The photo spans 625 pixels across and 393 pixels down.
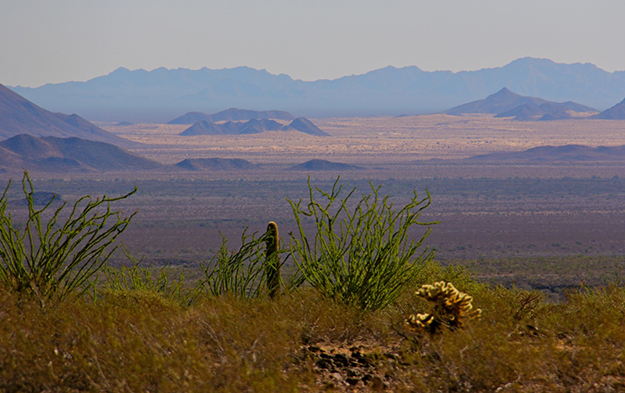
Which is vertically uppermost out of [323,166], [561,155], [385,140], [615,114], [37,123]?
[615,114]

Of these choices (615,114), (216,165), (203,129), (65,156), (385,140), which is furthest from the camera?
(615,114)

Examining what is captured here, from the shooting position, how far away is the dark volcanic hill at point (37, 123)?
149 meters

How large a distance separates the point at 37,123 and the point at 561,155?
115 metres

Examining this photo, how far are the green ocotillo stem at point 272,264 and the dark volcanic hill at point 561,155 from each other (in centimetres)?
10571

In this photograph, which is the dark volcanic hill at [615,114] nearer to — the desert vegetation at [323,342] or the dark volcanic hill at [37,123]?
the dark volcanic hill at [37,123]

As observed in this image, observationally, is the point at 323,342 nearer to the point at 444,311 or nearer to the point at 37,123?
the point at 444,311

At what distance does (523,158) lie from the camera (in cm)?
11269

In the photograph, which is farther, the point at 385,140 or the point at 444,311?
the point at 385,140

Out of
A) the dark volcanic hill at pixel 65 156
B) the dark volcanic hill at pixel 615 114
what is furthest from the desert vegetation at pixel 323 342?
the dark volcanic hill at pixel 615 114

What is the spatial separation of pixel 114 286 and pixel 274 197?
64.4 metres

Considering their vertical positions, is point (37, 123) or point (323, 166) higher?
point (37, 123)

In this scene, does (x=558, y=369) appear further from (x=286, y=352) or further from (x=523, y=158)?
(x=523, y=158)

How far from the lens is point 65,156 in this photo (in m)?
104

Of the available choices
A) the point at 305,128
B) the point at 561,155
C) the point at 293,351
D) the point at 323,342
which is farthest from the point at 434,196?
the point at 305,128
